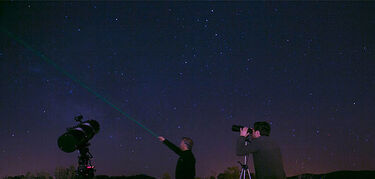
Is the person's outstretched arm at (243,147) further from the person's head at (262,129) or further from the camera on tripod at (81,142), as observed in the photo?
the camera on tripod at (81,142)

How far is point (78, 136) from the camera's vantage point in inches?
245

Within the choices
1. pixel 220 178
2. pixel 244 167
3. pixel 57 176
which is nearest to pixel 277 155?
pixel 244 167

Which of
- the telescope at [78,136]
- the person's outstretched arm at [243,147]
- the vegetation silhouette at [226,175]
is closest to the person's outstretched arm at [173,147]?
the person's outstretched arm at [243,147]

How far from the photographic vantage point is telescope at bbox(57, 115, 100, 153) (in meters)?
6.03

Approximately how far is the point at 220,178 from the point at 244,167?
8.07 meters

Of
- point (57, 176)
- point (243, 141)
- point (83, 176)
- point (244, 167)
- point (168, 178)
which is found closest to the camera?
point (243, 141)

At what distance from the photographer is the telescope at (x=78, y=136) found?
6.03 m

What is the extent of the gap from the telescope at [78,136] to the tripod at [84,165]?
9cm

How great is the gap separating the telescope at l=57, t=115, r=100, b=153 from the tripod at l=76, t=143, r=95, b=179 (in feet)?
0.30

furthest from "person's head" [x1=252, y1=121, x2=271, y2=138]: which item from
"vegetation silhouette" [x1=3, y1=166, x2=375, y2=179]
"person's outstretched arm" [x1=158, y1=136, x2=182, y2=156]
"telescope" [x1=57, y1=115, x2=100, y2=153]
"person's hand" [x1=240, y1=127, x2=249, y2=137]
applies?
"vegetation silhouette" [x1=3, y1=166, x2=375, y2=179]

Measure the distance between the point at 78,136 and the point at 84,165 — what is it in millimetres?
714

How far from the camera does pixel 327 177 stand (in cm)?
A: 1391

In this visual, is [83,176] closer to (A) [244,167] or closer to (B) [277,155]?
(A) [244,167]

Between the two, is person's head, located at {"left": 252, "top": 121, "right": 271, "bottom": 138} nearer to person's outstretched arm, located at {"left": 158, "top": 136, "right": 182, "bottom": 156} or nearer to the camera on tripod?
person's outstretched arm, located at {"left": 158, "top": 136, "right": 182, "bottom": 156}
